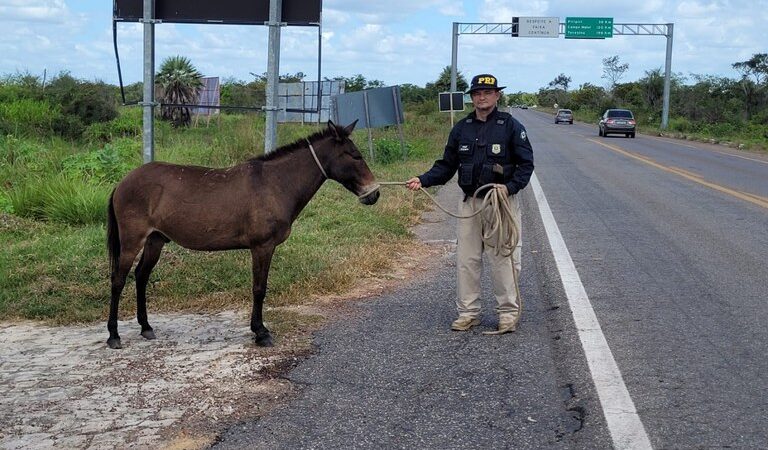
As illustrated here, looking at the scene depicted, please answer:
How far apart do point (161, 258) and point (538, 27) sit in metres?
42.9

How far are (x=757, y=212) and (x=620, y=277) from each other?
19.6 ft

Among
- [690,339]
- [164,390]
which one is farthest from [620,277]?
[164,390]

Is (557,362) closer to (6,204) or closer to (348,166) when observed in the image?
(348,166)

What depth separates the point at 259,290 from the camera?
579cm

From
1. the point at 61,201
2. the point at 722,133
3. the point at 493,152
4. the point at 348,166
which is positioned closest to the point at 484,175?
the point at 493,152

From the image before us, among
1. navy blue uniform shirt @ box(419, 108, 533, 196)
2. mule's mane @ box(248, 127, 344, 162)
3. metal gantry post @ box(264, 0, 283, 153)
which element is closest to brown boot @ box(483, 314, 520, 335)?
navy blue uniform shirt @ box(419, 108, 533, 196)

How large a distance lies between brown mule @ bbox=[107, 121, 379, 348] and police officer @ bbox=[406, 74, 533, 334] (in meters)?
0.71

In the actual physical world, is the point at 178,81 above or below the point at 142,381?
above

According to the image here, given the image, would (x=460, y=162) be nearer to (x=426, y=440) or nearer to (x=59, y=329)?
(x=426, y=440)

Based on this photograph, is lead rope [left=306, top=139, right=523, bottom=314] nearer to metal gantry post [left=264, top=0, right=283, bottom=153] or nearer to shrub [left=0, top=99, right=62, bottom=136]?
metal gantry post [left=264, top=0, right=283, bottom=153]

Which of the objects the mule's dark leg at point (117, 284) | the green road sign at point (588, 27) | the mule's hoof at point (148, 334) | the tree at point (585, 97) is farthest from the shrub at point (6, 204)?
the tree at point (585, 97)

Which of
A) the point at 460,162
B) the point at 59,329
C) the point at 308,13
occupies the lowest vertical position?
the point at 59,329

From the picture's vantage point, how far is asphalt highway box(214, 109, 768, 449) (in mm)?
4137

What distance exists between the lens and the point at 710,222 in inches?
451
